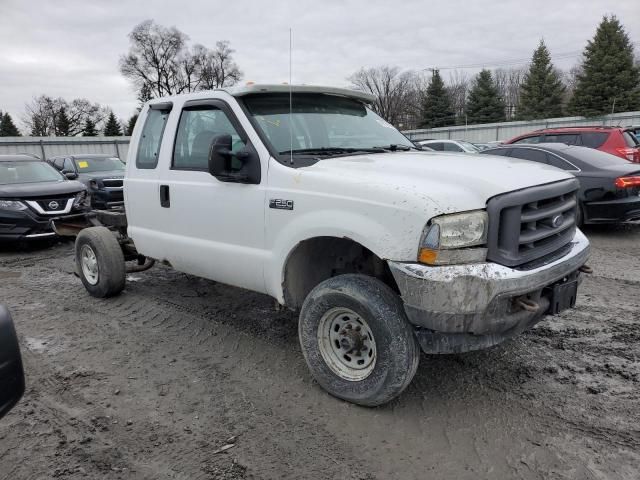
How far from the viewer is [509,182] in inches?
120

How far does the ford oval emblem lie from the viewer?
3.28 m

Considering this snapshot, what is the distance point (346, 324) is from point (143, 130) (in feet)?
10.1

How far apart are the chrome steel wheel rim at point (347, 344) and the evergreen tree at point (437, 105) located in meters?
53.9

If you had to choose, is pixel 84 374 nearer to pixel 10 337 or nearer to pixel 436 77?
pixel 10 337

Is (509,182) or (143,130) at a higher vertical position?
(143,130)

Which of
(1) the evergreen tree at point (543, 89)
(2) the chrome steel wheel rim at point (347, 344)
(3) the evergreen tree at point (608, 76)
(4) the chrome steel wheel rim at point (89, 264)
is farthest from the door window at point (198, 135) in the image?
(1) the evergreen tree at point (543, 89)

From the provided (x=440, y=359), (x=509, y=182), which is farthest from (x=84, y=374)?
(x=509, y=182)

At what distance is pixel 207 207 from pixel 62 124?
6540 centimetres

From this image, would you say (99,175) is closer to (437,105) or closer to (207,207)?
(207,207)

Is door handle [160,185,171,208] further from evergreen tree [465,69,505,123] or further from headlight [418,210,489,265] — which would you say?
evergreen tree [465,69,505,123]

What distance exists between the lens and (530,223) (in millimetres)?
3092

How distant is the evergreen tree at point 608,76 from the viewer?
3994 centimetres

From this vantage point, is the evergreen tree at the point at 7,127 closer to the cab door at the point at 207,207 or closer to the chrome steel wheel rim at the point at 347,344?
the cab door at the point at 207,207


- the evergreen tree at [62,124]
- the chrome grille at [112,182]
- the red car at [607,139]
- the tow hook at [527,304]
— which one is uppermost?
the evergreen tree at [62,124]
